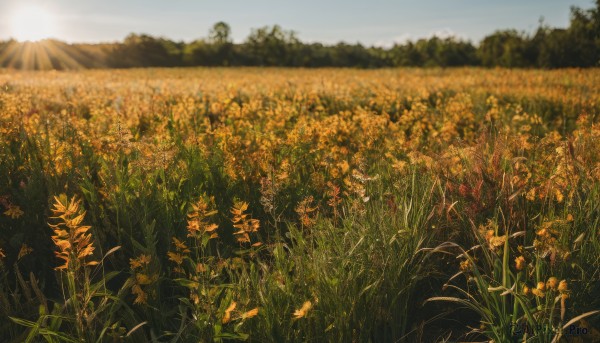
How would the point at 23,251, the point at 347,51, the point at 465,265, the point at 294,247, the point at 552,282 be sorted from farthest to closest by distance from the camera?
the point at 347,51
the point at 23,251
the point at 294,247
the point at 465,265
the point at 552,282

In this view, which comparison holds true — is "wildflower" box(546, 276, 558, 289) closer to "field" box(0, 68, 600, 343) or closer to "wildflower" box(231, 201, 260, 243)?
"field" box(0, 68, 600, 343)

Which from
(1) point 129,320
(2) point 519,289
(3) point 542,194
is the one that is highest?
(3) point 542,194

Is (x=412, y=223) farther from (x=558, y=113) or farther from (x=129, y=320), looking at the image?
(x=558, y=113)

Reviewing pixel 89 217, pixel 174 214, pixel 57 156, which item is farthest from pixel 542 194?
pixel 57 156

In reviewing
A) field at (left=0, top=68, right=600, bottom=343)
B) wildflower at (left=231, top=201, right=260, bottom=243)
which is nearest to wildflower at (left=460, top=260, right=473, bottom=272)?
field at (left=0, top=68, right=600, bottom=343)

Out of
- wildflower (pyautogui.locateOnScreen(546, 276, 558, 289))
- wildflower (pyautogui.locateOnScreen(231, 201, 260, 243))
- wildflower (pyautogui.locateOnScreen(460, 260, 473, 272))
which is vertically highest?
wildflower (pyautogui.locateOnScreen(231, 201, 260, 243))

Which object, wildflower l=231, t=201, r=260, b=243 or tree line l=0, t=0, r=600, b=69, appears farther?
tree line l=0, t=0, r=600, b=69

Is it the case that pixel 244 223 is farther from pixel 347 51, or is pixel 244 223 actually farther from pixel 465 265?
pixel 347 51

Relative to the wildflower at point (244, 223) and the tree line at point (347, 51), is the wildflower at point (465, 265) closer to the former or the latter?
the wildflower at point (244, 223)

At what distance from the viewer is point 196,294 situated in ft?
6.26

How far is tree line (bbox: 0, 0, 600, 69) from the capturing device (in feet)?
150

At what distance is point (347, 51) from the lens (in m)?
76.1

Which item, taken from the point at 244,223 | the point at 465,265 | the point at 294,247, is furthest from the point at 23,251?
the point at 465,265

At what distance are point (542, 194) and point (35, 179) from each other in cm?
305
